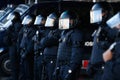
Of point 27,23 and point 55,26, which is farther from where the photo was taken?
point 27,23

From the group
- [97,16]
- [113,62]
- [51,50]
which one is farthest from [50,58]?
[113,62]

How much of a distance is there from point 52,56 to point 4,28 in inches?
186

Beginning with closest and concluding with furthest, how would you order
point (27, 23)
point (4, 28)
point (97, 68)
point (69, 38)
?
1. point (97, 68)
2. point (69, 38)
3. point (27, 23)
4. point (4, 28)

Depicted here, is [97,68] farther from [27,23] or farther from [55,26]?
[27,23]

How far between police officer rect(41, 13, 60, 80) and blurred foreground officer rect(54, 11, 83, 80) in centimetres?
97

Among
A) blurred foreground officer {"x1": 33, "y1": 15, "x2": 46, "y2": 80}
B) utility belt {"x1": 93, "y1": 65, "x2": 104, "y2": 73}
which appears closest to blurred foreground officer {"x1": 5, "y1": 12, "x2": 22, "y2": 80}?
blurred foreground officer {"x1": 33, "y1": 15, "x2": 46, "y2": 80}

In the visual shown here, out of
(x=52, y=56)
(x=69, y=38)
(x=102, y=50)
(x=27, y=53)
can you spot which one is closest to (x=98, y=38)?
Answer: (x=102, y=50)

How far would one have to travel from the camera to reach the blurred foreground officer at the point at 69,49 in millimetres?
8469

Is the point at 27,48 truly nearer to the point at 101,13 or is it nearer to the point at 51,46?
the point at 51,46

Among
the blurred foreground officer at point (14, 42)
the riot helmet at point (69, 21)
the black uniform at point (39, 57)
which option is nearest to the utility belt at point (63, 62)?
the riot helmet at point (69, 21)

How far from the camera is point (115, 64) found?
244 inches

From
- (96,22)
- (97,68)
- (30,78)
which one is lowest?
(30,78)

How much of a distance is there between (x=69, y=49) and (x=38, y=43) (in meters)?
2.79

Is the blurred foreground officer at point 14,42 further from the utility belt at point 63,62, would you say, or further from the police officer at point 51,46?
the utility belt at point 63,62
